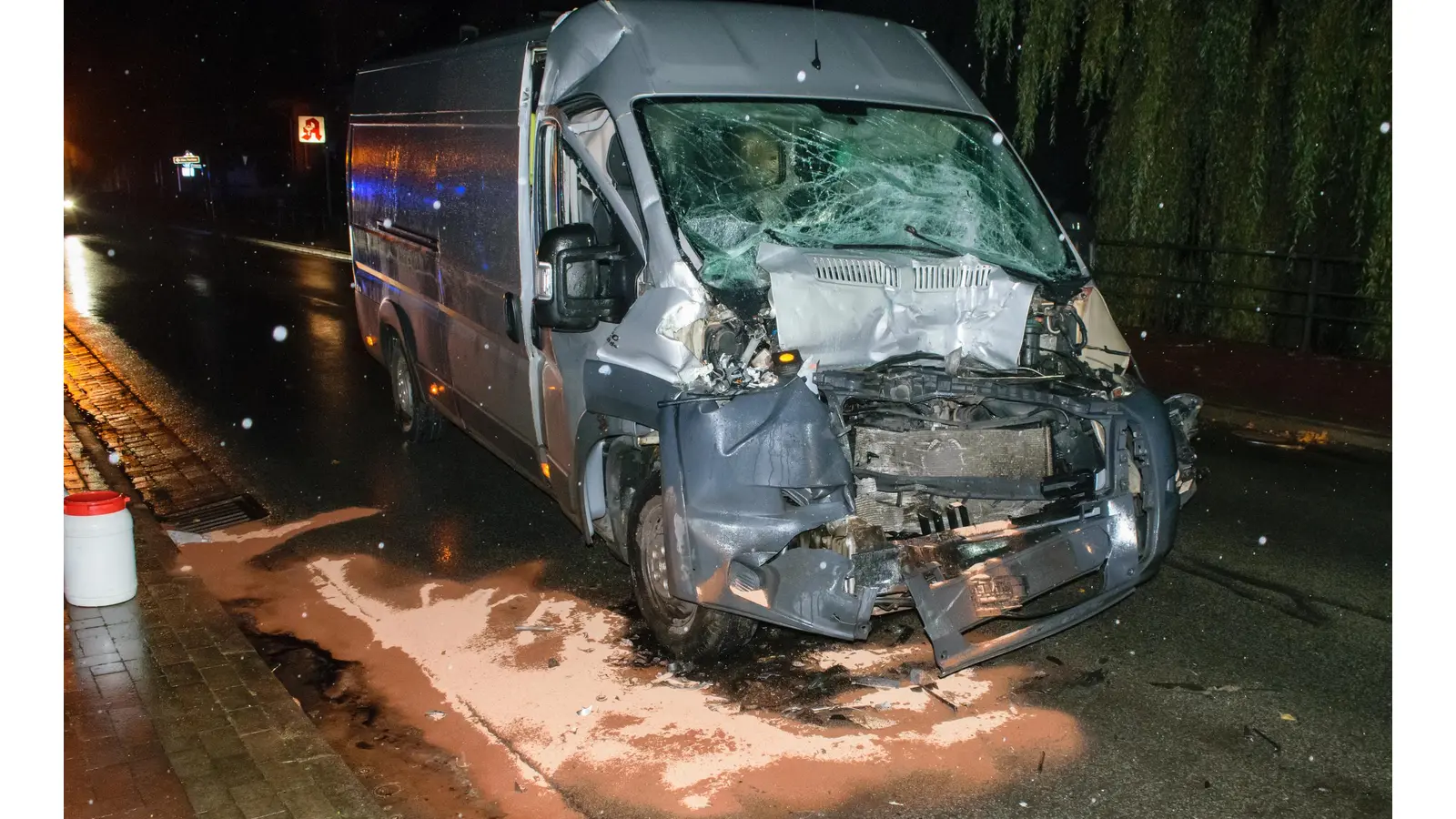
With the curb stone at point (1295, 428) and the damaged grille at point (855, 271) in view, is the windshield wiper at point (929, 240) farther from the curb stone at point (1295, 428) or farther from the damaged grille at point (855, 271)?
the curb stone at point (1295, 428)

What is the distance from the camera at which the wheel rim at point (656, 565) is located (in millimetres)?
5711

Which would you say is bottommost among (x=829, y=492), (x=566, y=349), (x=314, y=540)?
(x=314, y=540)

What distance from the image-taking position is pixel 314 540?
25.3ft

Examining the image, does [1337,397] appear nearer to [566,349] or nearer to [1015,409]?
[1015,409]

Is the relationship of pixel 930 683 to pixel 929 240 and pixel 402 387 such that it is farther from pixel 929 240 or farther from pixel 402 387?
pixel 402 387

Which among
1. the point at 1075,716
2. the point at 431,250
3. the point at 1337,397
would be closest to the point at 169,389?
the point at 431,250

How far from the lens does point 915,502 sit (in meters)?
5.38

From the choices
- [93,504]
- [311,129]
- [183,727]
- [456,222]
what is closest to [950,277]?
[456,222]

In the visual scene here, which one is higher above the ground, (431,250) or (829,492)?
(431,250)

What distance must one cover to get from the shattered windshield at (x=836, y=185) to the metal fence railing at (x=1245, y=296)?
7.75m

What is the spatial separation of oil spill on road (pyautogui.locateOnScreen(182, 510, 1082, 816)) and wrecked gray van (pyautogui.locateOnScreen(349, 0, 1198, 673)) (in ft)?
1.00

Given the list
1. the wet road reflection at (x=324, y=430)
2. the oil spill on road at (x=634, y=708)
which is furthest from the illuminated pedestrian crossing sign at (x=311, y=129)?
the oil spill on road at (x=634, y=708)

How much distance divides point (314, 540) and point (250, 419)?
3.69 metres

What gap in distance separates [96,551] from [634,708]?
2.92m
